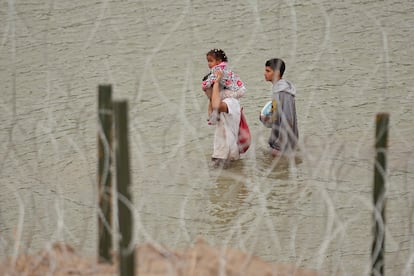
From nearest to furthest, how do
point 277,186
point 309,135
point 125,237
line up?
1. point 125,237
2. point 277,186
3. point 309,135

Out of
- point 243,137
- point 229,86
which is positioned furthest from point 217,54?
point 243,137

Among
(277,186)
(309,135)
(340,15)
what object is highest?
(340,15)

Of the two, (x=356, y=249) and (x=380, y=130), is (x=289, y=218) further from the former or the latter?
(x=380, y=130)

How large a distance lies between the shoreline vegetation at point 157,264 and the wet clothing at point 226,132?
193 cm

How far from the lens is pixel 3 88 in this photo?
302 inches

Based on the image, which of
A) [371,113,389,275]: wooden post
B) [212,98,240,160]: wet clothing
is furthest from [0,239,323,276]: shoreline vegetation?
[212,98,240,160]: wet clothing

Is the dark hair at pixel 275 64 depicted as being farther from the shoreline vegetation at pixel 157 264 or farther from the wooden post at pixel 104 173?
the wooden post at pixel 104 173

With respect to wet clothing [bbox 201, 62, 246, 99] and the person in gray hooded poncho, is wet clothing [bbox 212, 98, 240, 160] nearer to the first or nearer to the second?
wet clothing [bbox 201, 62, 246, 99]

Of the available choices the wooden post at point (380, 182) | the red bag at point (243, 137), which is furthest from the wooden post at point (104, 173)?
the red bag at point (243, 137)

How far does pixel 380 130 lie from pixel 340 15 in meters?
6.90

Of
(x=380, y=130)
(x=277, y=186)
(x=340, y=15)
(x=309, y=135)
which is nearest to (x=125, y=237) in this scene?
(x=380, y=130)

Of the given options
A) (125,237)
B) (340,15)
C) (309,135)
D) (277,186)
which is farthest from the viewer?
(340,15)

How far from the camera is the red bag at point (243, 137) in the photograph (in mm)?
6059

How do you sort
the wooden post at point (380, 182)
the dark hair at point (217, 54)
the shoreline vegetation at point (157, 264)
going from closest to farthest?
the wooden post at point (380, 182), the shoreline vegetation at point (157, 264), the dark hair at point (217, 54)
